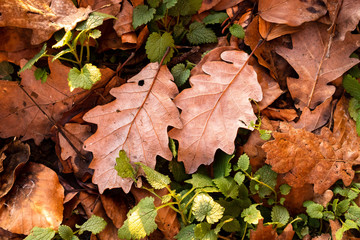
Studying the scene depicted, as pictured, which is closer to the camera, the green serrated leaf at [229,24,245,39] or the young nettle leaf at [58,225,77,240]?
the young nettle leaf at [58,225,77,240]

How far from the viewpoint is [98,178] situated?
2076 mm

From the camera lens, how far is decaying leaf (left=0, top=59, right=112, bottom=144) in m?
2.24

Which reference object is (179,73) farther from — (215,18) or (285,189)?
(285,189)

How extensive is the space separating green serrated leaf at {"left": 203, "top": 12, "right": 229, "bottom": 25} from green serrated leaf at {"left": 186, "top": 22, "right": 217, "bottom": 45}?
0.05 m

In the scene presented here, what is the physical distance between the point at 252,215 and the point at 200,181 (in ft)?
1.17

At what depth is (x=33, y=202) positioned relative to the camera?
6.97 ft

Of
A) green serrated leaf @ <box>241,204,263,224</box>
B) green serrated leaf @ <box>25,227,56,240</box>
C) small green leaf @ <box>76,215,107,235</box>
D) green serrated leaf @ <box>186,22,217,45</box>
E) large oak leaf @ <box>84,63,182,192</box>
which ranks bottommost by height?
green serrated leaf @ <box>241,204,263,224</box>

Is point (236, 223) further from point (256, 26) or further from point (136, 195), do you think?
point (256, 26)

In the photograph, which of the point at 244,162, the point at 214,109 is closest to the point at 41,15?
the point at 214,109

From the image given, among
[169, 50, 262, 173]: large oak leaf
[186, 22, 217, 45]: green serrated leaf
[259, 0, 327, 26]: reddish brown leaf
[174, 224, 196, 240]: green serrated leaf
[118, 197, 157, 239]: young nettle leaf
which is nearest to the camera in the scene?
[118, 197, 157, 239]: young nettle leaf

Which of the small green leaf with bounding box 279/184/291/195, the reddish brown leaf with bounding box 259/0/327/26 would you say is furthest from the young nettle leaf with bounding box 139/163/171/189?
the reddish brown leaf with bounding box 259/0/327/26

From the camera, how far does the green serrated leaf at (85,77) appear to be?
2021 mm

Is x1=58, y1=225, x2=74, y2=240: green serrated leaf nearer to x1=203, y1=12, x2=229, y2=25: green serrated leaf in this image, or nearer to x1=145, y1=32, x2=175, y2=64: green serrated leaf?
x1=145, y1=32, x2=175, y2=64: green serrated leaf

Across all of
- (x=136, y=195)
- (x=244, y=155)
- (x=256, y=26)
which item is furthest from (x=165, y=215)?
(x=256, y=26)
